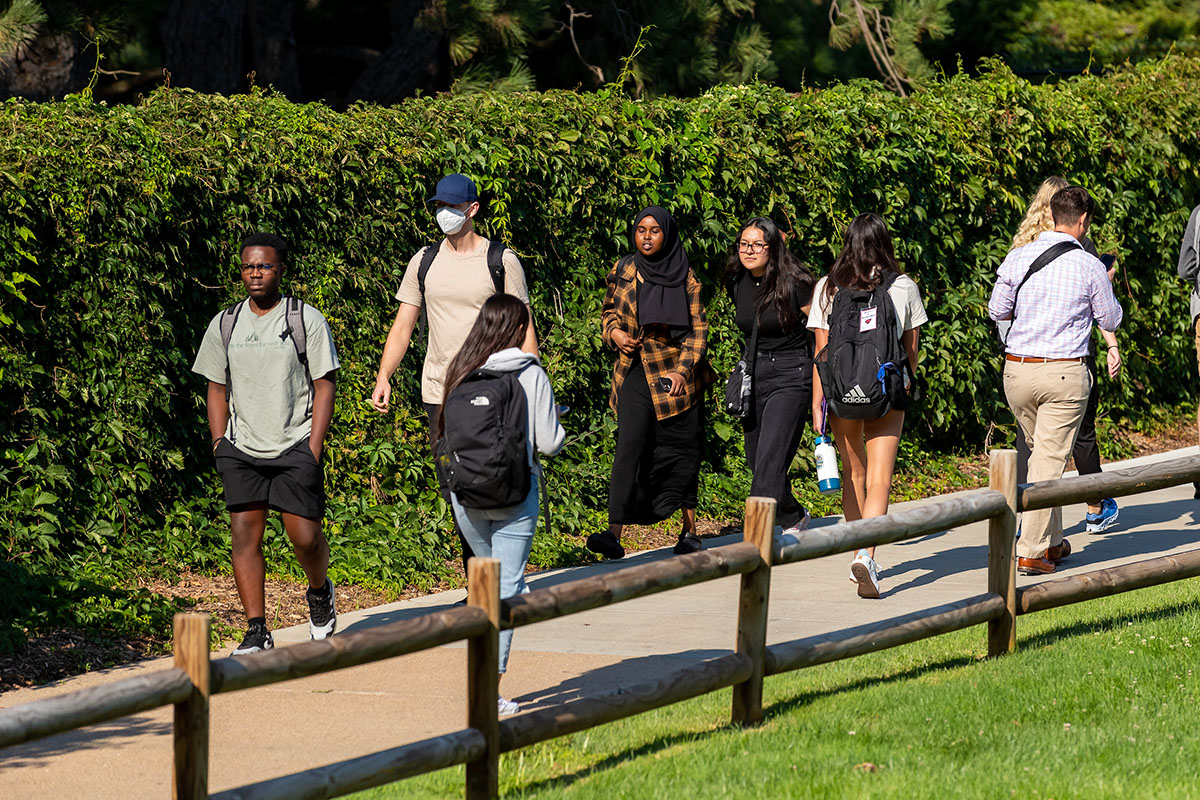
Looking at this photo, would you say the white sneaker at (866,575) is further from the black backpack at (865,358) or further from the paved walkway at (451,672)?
the black backpack at (865,358)

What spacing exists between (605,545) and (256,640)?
249cm

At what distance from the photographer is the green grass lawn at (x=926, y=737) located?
4.72 meters

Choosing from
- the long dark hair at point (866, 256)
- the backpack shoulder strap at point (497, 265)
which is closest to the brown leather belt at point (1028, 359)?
the long dark hair at point (866, 256)

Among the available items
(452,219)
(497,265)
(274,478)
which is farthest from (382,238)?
(274,478)

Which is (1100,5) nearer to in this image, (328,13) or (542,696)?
(328,13)

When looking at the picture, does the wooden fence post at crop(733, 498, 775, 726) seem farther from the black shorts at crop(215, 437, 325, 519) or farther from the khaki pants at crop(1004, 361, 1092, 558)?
the khaki pants at crop(1004, 361, 1092, 558)

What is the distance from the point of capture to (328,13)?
1698 cm

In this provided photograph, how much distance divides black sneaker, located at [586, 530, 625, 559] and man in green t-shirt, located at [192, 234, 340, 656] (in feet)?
6.96

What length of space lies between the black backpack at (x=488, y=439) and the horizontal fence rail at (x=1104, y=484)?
7.02 ft

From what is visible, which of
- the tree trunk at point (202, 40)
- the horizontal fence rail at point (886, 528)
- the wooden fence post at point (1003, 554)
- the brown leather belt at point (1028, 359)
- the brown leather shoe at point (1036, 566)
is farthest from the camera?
the tree trunk at point (202, 40)

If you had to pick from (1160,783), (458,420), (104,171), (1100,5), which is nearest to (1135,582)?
(1160,783)

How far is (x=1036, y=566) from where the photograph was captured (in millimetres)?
8078

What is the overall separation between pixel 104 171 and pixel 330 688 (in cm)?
294

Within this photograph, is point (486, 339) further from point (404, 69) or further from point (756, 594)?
point (404, 69)
